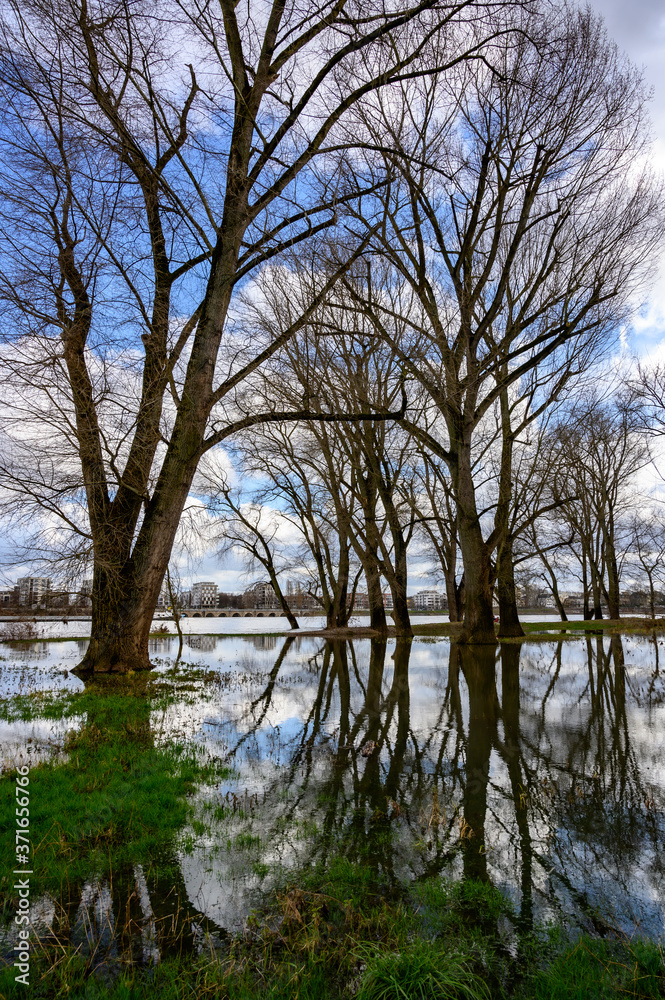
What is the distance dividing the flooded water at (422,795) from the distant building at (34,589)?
1539mm

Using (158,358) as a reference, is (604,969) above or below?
below

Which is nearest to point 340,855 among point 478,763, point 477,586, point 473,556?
point 478,763

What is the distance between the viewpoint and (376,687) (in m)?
9.80

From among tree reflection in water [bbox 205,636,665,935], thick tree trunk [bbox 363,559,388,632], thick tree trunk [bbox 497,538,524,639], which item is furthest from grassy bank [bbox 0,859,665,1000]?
thick tree trunk [bbox 363,559,388,632]

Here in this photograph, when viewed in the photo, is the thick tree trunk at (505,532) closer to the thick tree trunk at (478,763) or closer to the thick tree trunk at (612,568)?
the thick tree trunk at (478,763)

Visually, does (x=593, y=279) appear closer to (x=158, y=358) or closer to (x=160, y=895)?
(x=158, y=358)

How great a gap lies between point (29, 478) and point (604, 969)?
9.60m

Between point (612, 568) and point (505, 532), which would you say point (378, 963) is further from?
point (612, 568)

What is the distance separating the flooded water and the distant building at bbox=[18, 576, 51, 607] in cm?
154

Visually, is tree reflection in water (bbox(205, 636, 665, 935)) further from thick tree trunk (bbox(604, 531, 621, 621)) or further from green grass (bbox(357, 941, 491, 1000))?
thick tree trunk (bbox(604, 531, 621, 621))

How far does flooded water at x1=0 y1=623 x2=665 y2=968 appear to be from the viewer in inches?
110

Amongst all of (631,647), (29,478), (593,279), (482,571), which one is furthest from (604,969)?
(631,647)

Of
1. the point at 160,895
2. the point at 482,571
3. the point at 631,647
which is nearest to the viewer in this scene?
the point at 160,895

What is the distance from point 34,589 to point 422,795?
8.53 meters
